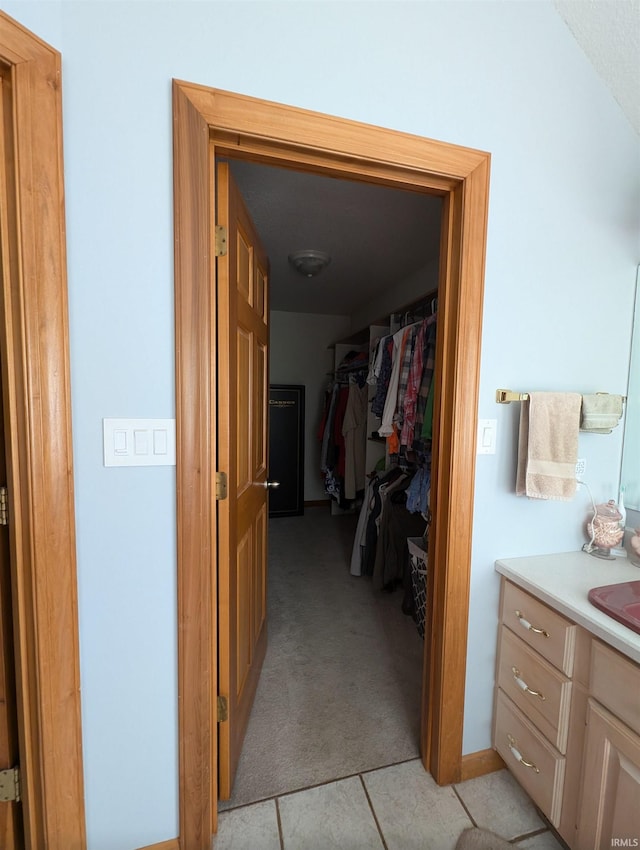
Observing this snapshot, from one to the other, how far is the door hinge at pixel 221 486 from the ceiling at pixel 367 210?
1255 mm

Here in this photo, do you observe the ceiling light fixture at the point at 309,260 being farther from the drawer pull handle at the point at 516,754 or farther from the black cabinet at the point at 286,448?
the drawer pull handle at the point at 516,754

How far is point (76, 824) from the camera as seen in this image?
0.93m

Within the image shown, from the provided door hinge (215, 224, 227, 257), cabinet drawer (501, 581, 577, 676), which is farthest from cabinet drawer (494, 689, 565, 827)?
door hinge (215, 224, 227, 257)

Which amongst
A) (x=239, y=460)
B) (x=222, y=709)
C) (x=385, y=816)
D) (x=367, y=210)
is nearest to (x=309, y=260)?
(x=367, y=210)

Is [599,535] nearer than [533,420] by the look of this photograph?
No

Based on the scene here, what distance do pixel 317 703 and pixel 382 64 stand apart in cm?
238


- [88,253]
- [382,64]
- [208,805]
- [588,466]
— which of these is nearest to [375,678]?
[208,805]

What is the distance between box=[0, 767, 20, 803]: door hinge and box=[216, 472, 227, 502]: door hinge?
84cm

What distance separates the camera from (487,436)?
1220 mm

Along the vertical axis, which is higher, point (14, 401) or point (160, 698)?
point (14, 401)

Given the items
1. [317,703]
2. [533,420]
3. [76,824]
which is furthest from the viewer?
[317,703]

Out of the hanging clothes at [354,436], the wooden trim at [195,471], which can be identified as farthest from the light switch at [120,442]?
the hanging clothes at [354,436]

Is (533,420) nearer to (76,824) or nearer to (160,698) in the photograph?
(160,698)

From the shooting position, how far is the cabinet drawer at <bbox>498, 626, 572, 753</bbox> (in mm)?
1037
